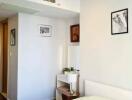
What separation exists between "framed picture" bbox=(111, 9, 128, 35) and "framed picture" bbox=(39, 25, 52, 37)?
178cm

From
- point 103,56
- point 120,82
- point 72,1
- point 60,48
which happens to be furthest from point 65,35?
point 120,82

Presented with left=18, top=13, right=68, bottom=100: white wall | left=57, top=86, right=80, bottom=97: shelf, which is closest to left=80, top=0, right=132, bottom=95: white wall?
left=57, top=86, right=80, bottom=97: shelf

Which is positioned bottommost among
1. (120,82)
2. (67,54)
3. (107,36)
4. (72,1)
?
(120,82)

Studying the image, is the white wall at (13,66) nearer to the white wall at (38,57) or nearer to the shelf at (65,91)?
the white wall at (38,57)

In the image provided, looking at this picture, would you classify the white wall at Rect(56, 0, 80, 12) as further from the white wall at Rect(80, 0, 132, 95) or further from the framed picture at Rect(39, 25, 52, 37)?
the framed picture at Rect(39, 25, 52, 37)

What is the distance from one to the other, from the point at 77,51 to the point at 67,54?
47cm

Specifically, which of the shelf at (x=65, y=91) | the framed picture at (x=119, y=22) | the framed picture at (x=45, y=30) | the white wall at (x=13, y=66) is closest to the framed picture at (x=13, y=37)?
the white wall at (x=13, y=66)

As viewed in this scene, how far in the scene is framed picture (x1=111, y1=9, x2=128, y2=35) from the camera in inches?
102

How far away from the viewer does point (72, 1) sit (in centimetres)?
341

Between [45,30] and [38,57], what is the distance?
699mm

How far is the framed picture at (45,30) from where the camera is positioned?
3.97 metres

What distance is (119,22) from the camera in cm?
268

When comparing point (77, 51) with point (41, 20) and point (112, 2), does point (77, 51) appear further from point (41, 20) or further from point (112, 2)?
point (112, 2)

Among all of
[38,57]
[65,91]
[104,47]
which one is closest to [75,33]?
[38,57]
